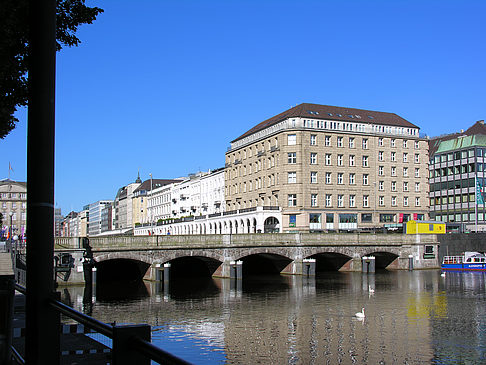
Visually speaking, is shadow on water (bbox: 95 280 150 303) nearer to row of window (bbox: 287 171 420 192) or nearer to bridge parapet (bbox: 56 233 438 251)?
bridge parapet (bbox: 56 233 438 251)

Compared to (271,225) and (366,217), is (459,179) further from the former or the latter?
(271,225)

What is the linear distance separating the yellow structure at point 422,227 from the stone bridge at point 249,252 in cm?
255

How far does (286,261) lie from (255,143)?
32104mm

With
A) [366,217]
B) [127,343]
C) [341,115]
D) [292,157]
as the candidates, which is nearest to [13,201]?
[292,157]

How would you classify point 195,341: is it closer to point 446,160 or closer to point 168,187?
point 446,160

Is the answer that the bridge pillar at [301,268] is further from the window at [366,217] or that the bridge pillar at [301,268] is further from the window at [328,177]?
the window at [366,217]

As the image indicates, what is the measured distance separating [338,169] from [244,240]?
3172cm

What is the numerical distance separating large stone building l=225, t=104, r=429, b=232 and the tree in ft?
242

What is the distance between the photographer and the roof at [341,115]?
93.7m

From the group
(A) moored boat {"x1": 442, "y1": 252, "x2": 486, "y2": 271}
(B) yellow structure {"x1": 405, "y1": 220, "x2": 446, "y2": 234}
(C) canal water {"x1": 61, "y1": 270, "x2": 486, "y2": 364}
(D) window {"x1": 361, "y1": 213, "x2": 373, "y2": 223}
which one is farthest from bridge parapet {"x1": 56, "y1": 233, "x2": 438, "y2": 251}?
(D) window {"x1": 361, "y1": 213, "x2": 373, "y2": 223}

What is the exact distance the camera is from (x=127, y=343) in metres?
4.48

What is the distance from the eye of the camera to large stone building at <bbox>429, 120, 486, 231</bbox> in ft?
347

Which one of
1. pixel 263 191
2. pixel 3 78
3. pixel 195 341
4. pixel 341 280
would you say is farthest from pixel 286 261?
pixel 3 78

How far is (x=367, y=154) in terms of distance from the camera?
95.1 m
